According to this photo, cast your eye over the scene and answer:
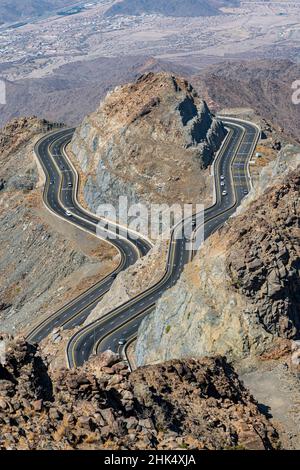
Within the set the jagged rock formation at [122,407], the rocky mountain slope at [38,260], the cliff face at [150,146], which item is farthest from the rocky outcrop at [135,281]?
the jagged rock formation at [122,407]

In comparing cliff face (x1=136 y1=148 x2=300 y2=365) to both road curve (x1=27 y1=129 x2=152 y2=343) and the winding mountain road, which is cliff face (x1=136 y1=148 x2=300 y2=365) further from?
road curve (x1=27 y1=129 x2=152 y2=343)

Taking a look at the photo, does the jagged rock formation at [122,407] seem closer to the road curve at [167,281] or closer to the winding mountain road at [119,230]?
the road curve at [167,281]

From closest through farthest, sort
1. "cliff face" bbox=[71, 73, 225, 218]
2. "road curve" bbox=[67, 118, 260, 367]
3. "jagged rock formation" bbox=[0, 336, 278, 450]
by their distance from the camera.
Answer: "jagged rock formation" bbox=[0, 336, 278, 450] → "road curve" bbox=[67, 118, 260, 367] → "cliff face" bbox=[71, 73, 225, 218]

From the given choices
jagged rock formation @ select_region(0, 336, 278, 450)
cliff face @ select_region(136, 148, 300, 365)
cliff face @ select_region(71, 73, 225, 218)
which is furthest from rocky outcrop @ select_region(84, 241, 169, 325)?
jagged rock formation @ select_region(0, 336, 278, 450)

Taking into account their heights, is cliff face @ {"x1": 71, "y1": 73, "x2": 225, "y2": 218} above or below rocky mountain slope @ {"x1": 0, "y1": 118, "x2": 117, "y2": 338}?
above

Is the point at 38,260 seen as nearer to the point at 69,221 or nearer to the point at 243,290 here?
the point at 69,221

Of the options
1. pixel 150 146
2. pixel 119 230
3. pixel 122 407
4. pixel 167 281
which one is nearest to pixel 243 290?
pixel 122 407
